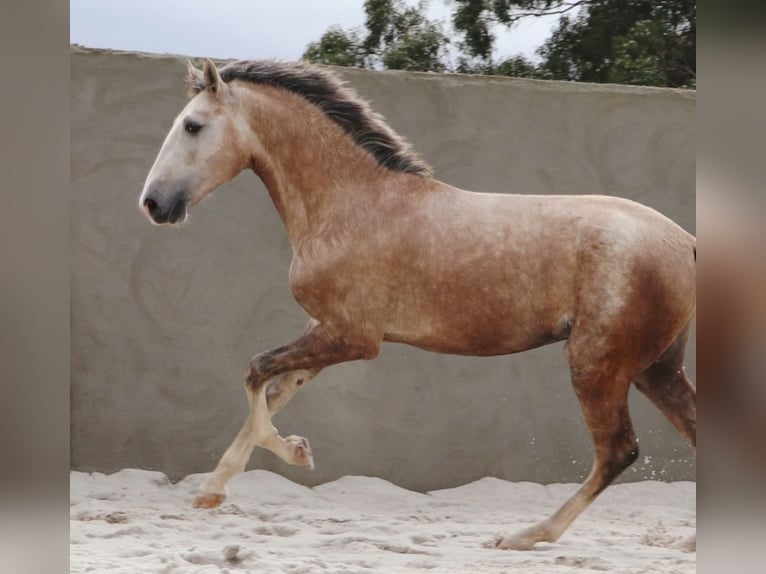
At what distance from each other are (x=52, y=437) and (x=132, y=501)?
112 inches

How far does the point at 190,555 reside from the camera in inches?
149

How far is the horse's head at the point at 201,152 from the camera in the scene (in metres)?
4.02

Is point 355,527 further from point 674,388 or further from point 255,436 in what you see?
point 674,388

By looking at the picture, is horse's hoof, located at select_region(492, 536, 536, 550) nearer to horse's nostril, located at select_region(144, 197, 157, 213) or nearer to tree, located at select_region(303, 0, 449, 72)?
horse's nostril, located at select_region(144, 197, 157, 213)

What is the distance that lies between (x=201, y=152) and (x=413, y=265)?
97 centimetres

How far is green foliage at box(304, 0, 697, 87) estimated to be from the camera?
569 centimetres

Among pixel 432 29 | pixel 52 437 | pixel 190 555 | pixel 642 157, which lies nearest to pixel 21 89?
pixel 52 437

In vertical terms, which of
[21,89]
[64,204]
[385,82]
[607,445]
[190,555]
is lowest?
[190,555]

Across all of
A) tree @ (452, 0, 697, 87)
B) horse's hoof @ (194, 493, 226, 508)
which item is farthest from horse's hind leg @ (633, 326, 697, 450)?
tree @ (452, 0, 697, 87)

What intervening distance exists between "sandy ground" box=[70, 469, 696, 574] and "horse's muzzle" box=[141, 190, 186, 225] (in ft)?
3.55

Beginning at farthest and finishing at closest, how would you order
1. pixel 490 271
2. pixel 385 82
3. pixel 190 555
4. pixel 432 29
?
pixel 432 29 < pixel 385 82 < pixel 490 271 < pixel 190 555

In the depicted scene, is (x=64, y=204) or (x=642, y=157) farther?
(x=642, y=157)

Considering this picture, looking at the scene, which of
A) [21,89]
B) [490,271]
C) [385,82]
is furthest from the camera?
[385,82]

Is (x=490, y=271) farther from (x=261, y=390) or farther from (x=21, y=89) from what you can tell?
(x=21, y=89)
